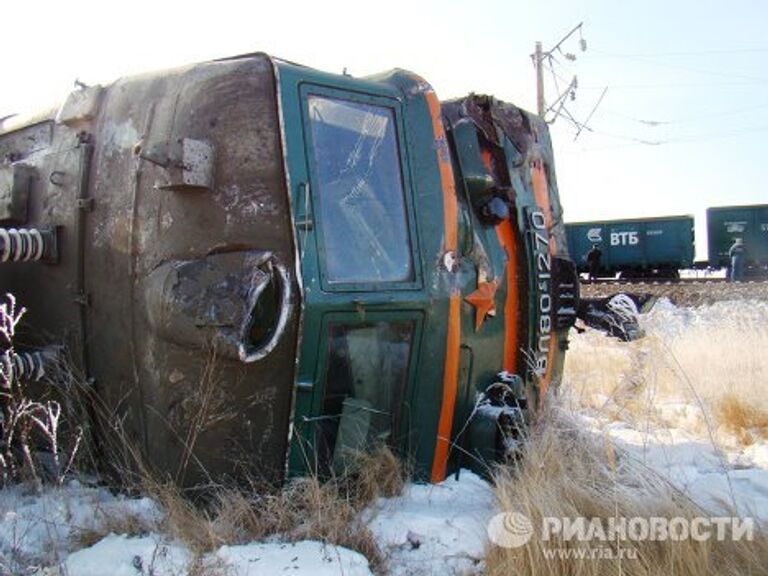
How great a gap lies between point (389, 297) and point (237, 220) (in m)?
0.77

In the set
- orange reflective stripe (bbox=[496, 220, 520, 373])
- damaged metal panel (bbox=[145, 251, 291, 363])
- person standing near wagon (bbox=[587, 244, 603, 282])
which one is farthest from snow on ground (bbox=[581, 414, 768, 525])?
person standing near wagon (bbox=[587, 244, 603, 282])

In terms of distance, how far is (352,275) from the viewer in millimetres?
3541

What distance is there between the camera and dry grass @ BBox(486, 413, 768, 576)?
2.75m

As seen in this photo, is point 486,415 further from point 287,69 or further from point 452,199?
point 287,69

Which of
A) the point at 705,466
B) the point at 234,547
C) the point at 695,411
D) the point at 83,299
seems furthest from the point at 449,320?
the point at 695,411

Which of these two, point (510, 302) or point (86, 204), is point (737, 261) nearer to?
point (510, 302)

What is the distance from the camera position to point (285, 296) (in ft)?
10.7

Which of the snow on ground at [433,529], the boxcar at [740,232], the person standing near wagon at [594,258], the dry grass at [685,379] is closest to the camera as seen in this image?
the snow on ground at [433,529]

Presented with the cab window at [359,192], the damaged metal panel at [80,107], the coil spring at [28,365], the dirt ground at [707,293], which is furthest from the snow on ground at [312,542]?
the dirt ground at [707,293]

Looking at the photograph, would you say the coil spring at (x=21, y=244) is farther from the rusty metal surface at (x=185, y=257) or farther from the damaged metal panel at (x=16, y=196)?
the damaged metal panel at (x=16, y=196)

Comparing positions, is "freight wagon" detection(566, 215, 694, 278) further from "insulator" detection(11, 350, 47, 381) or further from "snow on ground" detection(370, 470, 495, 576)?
"insulator" detection(11, 350, 47, 381)

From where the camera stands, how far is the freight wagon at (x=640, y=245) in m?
28.2

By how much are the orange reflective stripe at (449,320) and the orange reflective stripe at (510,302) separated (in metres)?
0.52

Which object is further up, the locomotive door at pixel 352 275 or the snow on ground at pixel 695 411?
the locomotive door at pixel 352 275
